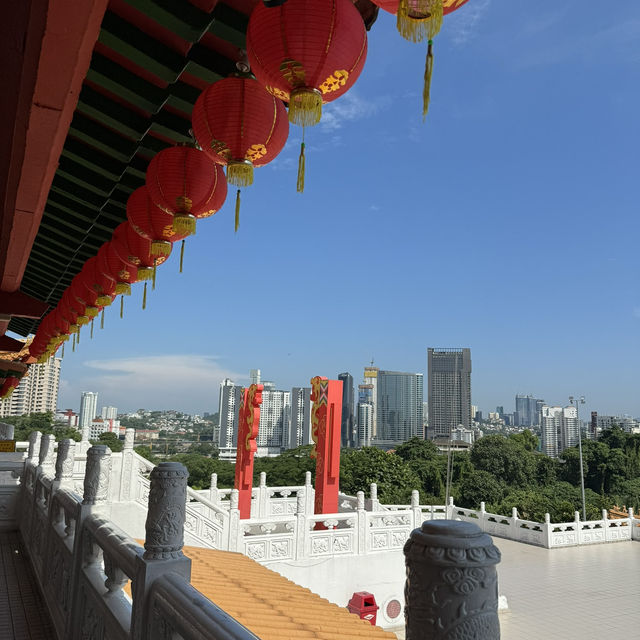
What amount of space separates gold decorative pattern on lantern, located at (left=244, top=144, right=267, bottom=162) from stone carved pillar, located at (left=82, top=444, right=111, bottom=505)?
1.54m

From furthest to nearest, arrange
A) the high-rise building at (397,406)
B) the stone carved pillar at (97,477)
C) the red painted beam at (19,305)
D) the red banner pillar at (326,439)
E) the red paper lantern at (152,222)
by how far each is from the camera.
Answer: the high-rise building at (397,406) → the red banner pillar at (326,439) → the red painted beam at (19,305) → the red paper lantern at (152,222) → the stone carved pillar at (97,477)

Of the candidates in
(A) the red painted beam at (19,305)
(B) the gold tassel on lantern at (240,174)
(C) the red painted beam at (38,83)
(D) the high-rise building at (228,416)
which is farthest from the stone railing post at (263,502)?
(D) the high-rise building at (228,416)

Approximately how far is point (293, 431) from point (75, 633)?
52.4 m

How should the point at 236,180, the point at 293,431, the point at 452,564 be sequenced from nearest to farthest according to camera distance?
the point at 452,564
the point at 236,180
the point at 293,431

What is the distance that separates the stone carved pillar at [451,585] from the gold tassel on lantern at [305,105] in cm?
138

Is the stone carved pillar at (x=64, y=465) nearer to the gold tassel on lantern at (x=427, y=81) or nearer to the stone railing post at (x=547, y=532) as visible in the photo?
the gold tassel on lantern at (x=427, y=81)

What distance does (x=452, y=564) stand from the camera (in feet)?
2.03

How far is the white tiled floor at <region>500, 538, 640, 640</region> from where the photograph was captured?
8266 mm

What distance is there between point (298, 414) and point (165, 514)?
172 ft

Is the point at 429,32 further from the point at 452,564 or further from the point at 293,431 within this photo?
the point at 293,431

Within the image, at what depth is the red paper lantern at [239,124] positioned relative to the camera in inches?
83.6

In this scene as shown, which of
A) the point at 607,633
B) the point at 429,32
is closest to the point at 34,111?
the point at 429,32

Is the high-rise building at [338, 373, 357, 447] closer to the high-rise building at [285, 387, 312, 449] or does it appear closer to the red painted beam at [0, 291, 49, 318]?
the high-rise building at [285, 387, 312, 449]

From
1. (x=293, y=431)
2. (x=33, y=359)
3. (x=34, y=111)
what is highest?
(x=34, y=111)
